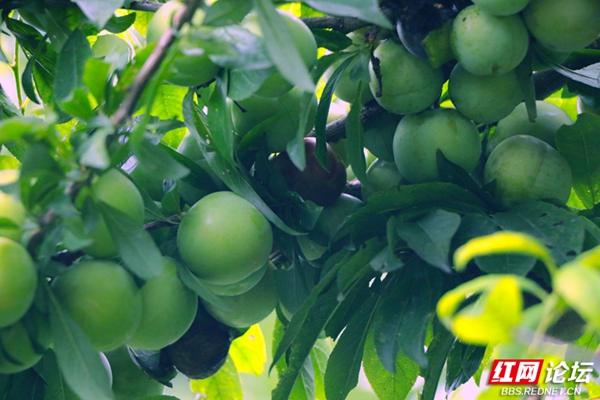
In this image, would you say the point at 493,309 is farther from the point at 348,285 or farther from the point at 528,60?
the point at 528,60

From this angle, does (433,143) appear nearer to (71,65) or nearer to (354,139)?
(354,139)

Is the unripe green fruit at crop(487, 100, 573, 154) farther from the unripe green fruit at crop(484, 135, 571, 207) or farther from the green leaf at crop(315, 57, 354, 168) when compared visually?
the green leaf at crop(315, 57, 354, 168)

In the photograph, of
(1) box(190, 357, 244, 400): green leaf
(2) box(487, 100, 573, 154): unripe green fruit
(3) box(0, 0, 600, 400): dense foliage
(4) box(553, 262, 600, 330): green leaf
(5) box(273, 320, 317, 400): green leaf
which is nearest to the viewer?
(4) box(553, 262, 600, 330): green leaf

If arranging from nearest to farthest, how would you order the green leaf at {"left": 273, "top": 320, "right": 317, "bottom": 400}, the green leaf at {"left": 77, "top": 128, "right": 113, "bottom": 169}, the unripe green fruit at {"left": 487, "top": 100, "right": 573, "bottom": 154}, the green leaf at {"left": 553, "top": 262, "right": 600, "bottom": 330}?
the green leaf at {"left": 553, "top": 262, "right": 600, "bottom": 330} → the green leaf at {"left": 77, "top": 128, "right": 113, "bottom": 169} → the unripe green fruit at {"left": 487, "top": 100, "right": 573, "bottom": 154} → the green leaf at {"left": 273, "top": 320, "right": 317, "bottom": 400}

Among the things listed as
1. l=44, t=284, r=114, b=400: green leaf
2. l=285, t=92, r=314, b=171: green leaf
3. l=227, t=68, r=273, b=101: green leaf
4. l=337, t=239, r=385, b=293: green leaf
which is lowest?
l=337, t=239, r=385, b=293: green leaf

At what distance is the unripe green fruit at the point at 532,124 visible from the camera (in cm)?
101

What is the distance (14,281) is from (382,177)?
56cm

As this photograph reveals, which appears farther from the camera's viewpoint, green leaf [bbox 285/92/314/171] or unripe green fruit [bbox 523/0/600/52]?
unripe green fruit [bbox 523/0/600/52]

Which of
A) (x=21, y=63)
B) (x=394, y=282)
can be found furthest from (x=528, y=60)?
(x=21, y=63)

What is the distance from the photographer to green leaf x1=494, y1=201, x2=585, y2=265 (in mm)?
770

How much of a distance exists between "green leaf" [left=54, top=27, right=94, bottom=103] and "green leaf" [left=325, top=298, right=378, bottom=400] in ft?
1.59

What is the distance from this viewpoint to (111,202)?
729mm

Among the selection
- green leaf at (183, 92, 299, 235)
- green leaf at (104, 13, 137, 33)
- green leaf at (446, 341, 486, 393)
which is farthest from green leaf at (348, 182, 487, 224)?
green leaf at (104, 13, 137, 33)

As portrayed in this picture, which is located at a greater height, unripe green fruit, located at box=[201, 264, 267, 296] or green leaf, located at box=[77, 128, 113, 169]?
green leaf, located at box=[77, 128, 113, 169]
